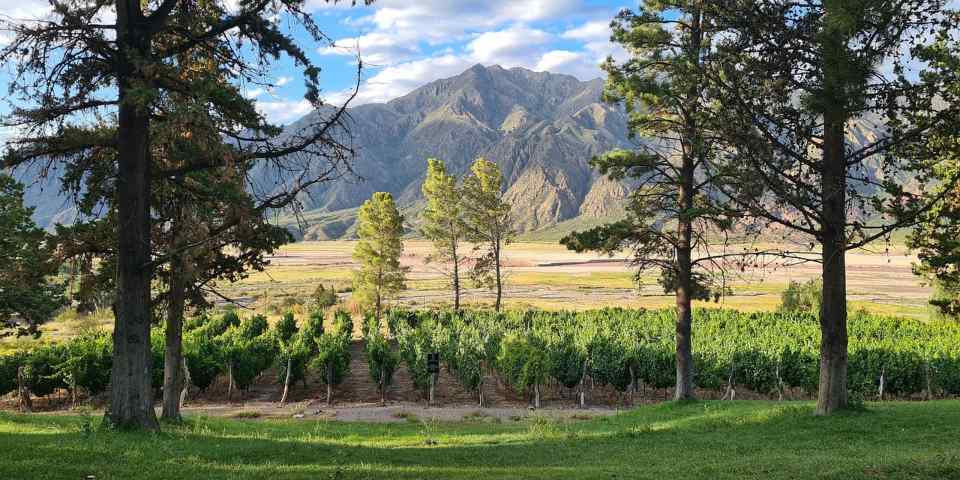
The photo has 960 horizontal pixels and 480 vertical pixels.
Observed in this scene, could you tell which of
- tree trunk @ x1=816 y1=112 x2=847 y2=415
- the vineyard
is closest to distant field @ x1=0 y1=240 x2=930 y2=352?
the vineyard

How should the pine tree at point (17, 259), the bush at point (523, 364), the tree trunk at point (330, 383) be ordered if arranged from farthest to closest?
the tree trunk at point (330, 383) < the bush at point (523, 364) < the pine tree at point (17, 259)

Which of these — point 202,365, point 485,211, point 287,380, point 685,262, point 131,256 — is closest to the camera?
point 131,256

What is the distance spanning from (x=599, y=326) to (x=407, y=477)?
111ft

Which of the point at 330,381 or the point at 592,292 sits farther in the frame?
the point at 592,292

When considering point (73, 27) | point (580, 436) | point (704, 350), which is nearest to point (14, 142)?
point (73, 27)

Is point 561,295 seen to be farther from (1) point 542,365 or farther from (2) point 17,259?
(2) point 17,259

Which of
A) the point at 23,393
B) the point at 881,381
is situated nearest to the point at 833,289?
the point at 881,381

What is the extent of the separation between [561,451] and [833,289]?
22.9 feet

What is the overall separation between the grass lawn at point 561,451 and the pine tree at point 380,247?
31.1 metres

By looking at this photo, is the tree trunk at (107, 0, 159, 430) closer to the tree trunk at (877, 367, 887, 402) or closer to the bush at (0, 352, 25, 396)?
the bush at (0, 352, 25, 396)

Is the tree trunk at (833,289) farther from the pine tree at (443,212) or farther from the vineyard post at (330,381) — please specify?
the pine tree at (443,212)

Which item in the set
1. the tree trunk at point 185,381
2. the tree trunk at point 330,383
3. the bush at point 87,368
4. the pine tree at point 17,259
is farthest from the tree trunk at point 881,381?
the pine tree at point 17,259

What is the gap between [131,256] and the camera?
12.2 m

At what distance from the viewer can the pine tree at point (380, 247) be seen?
48.4 meters
